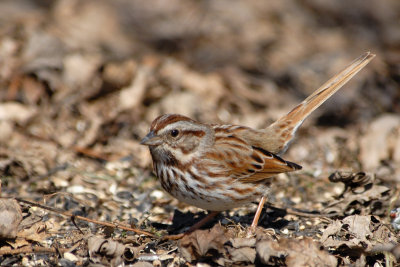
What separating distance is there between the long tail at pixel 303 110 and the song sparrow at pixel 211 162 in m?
0.19

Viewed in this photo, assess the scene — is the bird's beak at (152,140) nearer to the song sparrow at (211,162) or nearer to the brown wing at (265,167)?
the song sparrow at (211,162)

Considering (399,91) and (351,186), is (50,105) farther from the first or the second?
(399,91)

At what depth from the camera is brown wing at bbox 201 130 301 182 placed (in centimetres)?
482

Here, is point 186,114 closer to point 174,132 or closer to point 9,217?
point 174,132

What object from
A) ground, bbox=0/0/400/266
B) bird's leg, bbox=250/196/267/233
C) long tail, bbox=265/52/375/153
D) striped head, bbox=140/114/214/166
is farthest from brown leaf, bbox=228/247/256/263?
long tail, bbox=265/52/375/153

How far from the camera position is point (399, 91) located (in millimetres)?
7945

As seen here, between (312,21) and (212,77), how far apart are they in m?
3.45

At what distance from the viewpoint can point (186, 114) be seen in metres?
7.17

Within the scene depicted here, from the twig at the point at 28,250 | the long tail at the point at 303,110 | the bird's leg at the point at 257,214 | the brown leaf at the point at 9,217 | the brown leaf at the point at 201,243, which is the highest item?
the long tail at the point at 303,110

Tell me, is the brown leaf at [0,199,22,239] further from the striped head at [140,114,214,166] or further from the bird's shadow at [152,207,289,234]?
the bird's shadow at [152,207,289,234]

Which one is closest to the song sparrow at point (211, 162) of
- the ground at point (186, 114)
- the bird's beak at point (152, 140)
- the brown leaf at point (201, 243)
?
the bird's beak at point (152, 140)

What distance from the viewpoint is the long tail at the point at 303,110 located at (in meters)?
5.41

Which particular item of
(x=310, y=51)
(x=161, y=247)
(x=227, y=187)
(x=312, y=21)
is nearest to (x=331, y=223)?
(x=227, y=187)

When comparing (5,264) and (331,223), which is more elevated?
(331,223)
